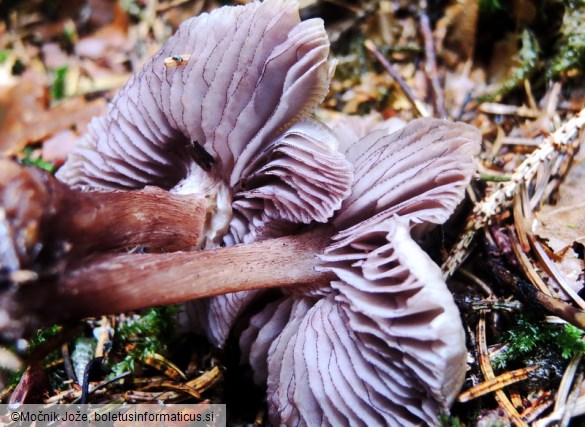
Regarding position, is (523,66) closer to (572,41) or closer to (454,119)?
(572,41)

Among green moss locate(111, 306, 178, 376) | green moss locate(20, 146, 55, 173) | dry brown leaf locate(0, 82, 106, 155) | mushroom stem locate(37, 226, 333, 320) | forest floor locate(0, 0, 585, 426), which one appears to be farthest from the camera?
dry brown leaf locate(0, 82, 106, 155)

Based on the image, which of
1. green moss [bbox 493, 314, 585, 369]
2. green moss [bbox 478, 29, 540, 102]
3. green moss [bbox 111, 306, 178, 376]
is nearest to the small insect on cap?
green moss [bbox 111, 306, 178, 376]

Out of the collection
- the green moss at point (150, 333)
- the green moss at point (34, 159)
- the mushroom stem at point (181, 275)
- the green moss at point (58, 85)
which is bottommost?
the green moss at point (150, 333)

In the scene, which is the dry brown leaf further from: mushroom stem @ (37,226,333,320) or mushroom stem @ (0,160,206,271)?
mushroom stem @ (37,226,333,320)

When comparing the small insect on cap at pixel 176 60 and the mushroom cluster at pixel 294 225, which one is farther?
the small insect on cap at pixel 176 60

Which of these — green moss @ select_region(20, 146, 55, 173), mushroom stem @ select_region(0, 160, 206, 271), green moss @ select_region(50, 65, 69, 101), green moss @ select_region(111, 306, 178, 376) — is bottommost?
green moss @ select_region(111, 306, 178, 376)

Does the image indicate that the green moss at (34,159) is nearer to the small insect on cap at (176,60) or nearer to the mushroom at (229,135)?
the mushroom at (229,135)

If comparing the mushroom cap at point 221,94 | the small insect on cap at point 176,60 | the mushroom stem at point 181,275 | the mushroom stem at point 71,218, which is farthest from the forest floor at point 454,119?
the small insect on cap at point 176,60
